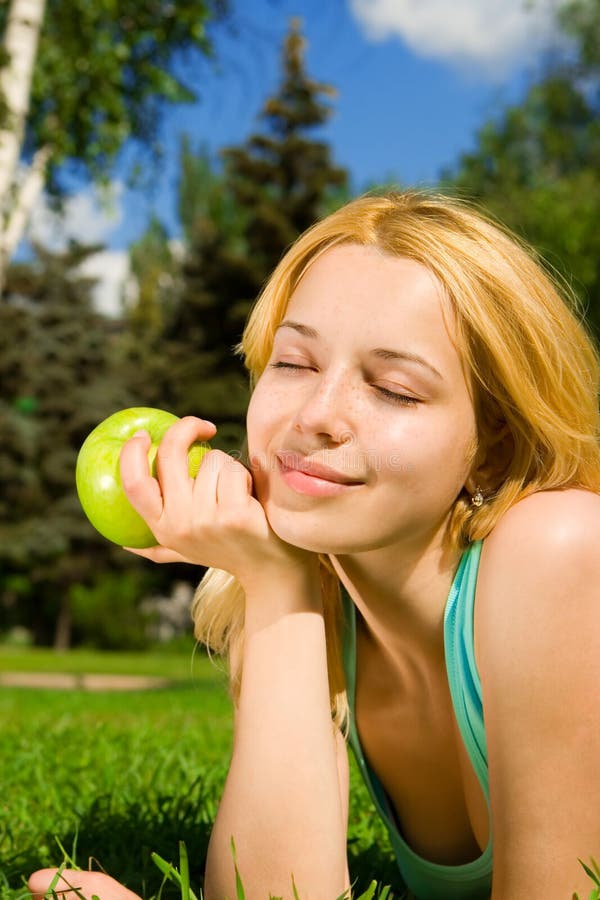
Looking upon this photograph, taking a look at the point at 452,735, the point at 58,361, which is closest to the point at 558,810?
the point at 452,735

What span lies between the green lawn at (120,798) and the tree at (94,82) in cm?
707

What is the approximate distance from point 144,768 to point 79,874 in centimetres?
188

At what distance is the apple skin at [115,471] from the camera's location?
2.26 m

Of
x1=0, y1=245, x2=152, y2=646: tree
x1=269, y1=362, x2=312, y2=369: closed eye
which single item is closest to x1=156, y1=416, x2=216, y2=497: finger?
x1=269, y1=362, x2=312, y2=369: closed eye

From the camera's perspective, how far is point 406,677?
7.66 feet

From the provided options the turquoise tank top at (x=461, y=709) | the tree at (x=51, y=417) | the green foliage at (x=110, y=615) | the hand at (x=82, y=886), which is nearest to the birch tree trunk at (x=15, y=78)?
the turquoise tank top at (x=461, y=709)

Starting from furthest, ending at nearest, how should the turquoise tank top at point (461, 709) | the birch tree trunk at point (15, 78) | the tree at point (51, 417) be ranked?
the tree at point (51, 417)
the birch tree trunk at point (15, 78)
the turquoise tank top at point (461, 709)

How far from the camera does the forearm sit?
195 cm

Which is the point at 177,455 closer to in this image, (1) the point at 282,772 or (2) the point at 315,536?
(2) the point at 315,536

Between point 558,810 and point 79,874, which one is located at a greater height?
point 558,810

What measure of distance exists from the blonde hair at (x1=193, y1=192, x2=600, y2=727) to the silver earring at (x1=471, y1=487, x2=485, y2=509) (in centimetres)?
1

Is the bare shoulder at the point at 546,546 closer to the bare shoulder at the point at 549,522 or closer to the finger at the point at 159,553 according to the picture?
the bare shoulder at the point at 549,522

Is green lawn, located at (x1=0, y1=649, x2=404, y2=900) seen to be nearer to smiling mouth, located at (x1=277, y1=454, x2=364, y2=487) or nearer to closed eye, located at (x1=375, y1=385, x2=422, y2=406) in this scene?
smiling mouth, located at (x1=277, y1=454, x2=364, y2=487)

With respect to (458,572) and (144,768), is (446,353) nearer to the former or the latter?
(458,572)
